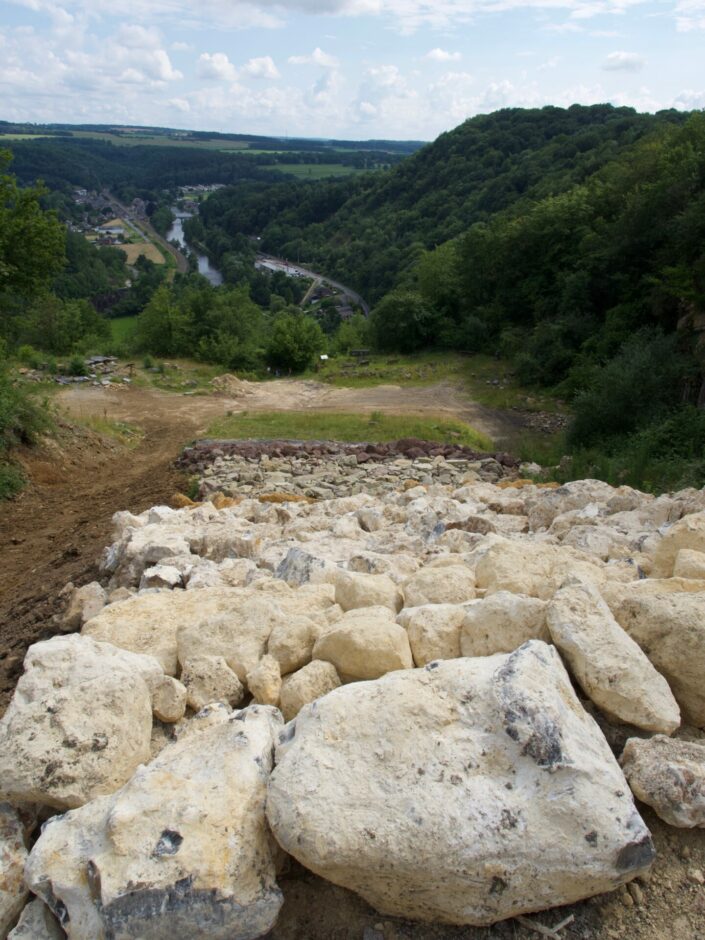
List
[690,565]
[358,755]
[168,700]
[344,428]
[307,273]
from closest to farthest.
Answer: [358,755] < [168,700] < [690,565] < [344,428] < [307,273]

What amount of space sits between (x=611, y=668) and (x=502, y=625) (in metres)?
0.61

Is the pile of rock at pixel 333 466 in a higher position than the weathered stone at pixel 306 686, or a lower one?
lower

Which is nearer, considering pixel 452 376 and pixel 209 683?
pixel 209 683

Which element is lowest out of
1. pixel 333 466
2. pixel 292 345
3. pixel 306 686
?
pixel 292 345

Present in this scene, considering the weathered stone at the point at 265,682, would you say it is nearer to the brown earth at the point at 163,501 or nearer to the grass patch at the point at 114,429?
the brown earth at the point at 163,501

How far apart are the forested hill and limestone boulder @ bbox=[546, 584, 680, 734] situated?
4752 cm

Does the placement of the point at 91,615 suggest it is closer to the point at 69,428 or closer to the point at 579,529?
the point at 579,529

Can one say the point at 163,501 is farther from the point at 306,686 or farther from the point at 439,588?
the point at 306,686

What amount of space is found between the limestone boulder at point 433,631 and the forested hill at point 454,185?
47.3 m

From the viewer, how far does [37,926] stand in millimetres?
2561

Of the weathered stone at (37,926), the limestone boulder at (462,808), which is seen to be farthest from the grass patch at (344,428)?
the weathered stone at (37,926)

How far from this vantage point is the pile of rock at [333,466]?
39.4ft

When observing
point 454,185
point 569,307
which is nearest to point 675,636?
point 569,307

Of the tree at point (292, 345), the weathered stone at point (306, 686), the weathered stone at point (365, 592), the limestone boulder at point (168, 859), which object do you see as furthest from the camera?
the tree at point (292, 345)
